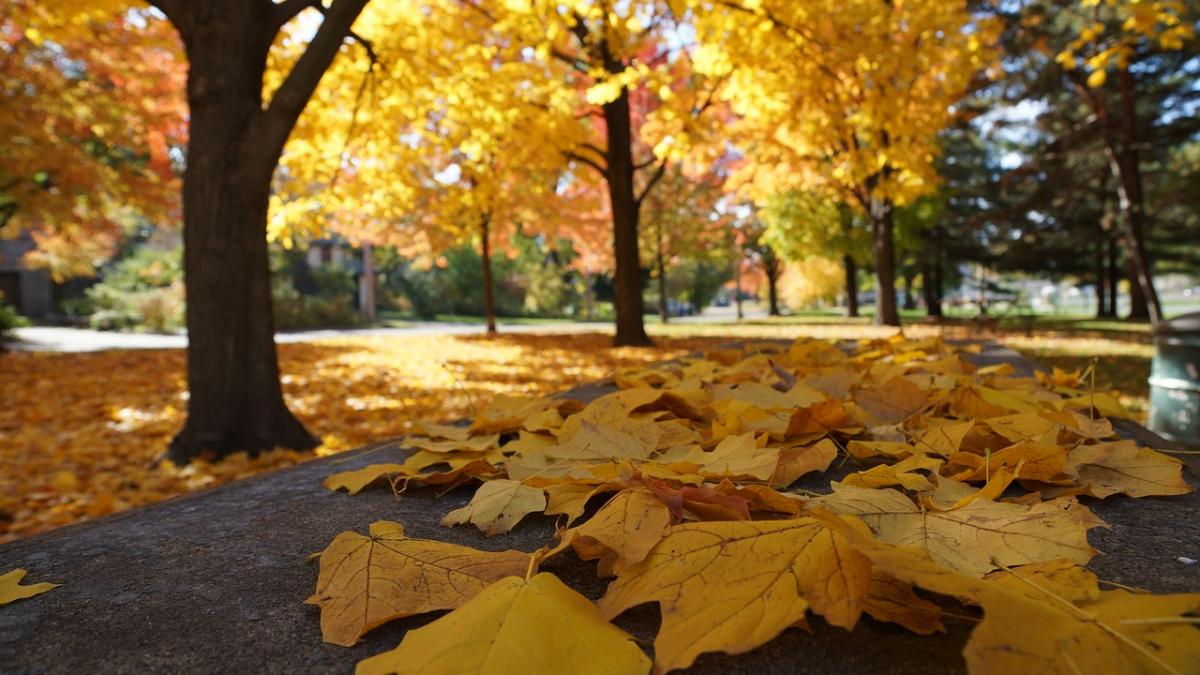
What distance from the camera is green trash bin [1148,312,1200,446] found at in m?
3.47

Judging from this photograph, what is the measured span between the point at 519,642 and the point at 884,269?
580 inches

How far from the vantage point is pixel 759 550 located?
2.14 feet

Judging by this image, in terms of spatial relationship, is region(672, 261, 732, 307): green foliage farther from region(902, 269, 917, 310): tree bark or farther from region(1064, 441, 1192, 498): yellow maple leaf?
region(1064, 441, 1192, 498): yellow maple leaf

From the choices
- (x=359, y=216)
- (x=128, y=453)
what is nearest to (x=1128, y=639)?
(x=128, y=453)

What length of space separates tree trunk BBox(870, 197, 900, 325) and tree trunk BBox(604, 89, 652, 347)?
632 centimetres

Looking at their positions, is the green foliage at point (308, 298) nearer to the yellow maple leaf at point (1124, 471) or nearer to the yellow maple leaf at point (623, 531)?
the yellow maple leaf at point (623, 531)

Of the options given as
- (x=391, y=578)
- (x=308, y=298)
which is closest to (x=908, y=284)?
(x=308, y=298)

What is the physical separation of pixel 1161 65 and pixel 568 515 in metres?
28.7

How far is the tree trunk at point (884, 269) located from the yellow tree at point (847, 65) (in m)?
3.08

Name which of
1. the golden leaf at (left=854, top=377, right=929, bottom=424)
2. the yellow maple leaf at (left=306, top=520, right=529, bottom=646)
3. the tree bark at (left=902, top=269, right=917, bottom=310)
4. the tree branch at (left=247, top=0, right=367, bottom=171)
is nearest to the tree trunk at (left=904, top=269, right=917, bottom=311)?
the tree bark at (left=902, top=269, right=917, bottom=310)

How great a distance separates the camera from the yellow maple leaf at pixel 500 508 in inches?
38.7

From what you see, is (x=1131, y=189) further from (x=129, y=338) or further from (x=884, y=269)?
(x=129, y=338)

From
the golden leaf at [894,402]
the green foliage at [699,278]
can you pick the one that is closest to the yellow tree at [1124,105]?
the golden leaf at [894,402]

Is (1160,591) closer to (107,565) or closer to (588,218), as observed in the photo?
(107,565)
